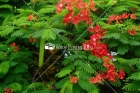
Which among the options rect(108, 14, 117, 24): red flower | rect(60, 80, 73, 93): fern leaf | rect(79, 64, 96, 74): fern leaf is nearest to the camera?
rect(60, 80, 73, 93): fern leaf

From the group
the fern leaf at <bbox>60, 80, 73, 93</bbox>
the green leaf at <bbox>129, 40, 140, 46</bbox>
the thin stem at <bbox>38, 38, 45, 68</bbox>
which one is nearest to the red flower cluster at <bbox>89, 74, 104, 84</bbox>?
the fern leaf at <bbox>60, 80, 73, 93</bbox>

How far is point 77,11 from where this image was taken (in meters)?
4.02

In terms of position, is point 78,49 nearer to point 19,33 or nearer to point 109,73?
point 109,73

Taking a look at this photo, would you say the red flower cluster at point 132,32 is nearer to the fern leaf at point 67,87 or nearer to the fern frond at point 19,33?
the fern leaf at point 67,87

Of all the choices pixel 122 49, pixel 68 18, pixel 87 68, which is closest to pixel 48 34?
pixel 68 18

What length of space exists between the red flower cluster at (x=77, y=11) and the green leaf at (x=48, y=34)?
38 cm

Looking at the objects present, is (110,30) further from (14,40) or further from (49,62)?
(14,40)

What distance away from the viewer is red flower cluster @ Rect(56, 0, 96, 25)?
391 centimetres

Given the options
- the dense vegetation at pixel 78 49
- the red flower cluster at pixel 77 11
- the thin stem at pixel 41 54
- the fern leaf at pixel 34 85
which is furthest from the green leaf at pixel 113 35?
the fern leaf at pixel 34 85

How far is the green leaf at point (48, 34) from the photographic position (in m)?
3.54

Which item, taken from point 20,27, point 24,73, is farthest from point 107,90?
point 20,27

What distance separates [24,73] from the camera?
4.23 metres

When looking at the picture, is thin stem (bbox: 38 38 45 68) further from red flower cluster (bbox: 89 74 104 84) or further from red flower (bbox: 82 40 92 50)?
red flower cluster (bbox: 89 74 104 84)

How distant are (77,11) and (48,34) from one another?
650 mm
